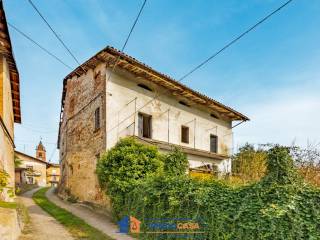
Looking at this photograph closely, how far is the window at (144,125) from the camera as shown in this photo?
14828 millimetres

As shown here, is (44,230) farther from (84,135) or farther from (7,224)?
(84,135)

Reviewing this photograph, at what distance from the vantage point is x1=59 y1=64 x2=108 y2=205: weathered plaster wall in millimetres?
13617

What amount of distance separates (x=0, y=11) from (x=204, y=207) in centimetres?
869

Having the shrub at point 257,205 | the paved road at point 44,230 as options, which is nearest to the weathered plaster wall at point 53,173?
the paved road at point 44,230

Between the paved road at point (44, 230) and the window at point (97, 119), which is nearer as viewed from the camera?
the paved road at point (44, 230)

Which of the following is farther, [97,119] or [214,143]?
[214,143]

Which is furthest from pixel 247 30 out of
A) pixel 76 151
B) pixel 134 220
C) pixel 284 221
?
pixel 76 151

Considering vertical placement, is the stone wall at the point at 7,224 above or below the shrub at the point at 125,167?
below

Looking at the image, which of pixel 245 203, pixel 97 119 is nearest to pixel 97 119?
pixel 97 119

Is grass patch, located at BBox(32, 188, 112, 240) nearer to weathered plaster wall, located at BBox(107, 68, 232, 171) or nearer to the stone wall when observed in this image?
the stone wall

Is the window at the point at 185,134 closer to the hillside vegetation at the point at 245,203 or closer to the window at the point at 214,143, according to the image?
the window at the point at 214,143

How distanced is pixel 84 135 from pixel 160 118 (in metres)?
4.26

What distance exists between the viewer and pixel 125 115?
13.8 meters

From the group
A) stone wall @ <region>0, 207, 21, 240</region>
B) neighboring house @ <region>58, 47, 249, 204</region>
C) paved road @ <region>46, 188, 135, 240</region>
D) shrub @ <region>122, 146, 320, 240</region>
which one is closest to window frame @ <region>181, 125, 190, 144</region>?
neighboring house @ <region>58, 47, 249, 204</region>
